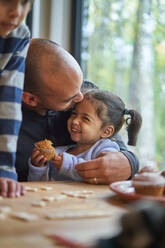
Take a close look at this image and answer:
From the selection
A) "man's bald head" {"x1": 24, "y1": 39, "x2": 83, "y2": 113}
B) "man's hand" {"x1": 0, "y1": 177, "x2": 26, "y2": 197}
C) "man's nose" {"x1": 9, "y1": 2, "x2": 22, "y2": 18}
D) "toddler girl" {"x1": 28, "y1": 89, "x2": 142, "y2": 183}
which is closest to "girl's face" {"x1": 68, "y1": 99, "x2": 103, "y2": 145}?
"toddler girl" {"x1": 28, "y1": 89, "x2": 142, "y2": 183}

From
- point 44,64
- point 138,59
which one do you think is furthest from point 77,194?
point 138,59

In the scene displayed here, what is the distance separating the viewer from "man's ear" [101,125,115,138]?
1801 millimetres

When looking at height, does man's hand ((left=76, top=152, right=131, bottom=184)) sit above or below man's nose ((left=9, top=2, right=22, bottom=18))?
below

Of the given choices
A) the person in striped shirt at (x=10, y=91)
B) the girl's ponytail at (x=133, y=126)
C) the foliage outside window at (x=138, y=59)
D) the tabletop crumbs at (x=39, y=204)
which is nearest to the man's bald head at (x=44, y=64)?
the person in striped shirt at (x=10, y=91)

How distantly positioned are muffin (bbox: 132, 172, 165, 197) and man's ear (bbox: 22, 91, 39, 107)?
721 mm

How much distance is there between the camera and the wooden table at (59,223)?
729 mm

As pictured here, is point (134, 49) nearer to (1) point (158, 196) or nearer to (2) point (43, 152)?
(2) point (43, 152)

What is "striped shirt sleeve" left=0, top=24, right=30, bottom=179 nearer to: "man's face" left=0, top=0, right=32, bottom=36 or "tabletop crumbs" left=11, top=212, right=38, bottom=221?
"man's face" left=0, top=0, right=32, bottom=36

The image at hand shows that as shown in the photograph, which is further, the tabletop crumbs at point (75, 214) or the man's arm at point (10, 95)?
the man's arm at point (10, 95)

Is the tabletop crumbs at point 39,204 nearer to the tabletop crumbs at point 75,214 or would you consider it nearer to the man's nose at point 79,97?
the tabletop crumbs at point 75,214

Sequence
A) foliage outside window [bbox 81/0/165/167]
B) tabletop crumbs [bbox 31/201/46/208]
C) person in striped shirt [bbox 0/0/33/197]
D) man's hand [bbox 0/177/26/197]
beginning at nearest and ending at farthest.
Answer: tabletop crumbs [bbox 31/201/46/208], man's hand [bbox 0/177/26/197], person in striped shirt [bbox 0/0/33/197], foliage outside window [bbox 81/0/165/167]

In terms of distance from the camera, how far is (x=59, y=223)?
848mm

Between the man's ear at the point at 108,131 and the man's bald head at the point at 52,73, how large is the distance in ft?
0.84

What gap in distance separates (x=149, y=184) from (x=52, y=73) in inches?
29.0
